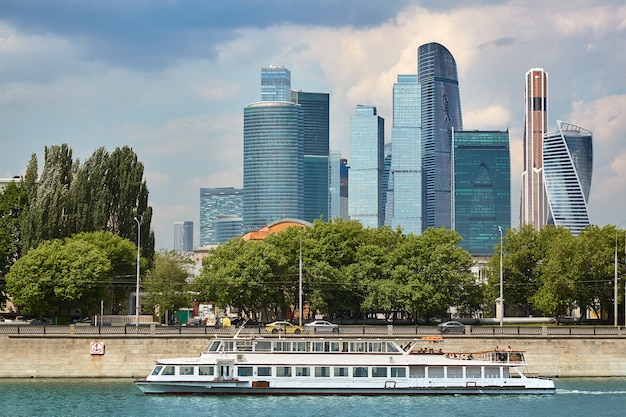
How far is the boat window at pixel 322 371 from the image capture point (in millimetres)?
71562

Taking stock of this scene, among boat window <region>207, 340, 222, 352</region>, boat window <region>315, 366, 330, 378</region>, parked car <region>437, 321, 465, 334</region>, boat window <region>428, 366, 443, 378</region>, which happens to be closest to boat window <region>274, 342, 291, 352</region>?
boat window <region>315, 366, 330, 378</region>

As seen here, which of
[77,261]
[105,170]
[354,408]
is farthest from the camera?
[105,170]

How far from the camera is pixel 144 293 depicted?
109m

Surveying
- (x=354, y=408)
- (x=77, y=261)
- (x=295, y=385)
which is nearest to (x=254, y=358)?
(x=295, y=385)

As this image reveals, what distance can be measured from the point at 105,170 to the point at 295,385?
183 ft

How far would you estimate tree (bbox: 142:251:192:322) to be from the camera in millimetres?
106250

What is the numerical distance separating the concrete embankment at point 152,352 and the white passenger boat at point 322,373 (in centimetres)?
540

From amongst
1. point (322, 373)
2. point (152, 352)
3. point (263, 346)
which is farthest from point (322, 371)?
point (152, 352)

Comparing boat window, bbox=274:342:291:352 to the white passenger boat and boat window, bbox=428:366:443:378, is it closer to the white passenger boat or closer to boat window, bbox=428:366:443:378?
the white passenger boat

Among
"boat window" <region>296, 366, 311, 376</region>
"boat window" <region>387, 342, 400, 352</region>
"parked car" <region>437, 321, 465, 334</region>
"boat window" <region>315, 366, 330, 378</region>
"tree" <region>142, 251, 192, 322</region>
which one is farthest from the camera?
"tree" <region>142, 251, 192, 322</region>

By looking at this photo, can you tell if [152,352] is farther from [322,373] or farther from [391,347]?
[391,347]

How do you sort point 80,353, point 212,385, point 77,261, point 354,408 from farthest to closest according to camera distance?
point 77,261 < point 80,353 < point 212,385 < point 354,408

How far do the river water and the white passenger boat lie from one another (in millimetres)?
812

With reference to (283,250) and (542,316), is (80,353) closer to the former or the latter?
(283,250)
